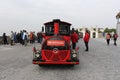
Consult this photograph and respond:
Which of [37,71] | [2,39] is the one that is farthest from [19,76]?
[2,39]

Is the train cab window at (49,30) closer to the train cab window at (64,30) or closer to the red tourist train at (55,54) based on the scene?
the train cab window at (64,30)

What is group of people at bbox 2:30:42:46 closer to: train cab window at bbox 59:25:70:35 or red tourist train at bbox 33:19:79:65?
train cab window at bbox 59:25:70:35

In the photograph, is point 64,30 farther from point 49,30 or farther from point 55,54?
point 55,54

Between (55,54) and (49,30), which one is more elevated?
(49,30)

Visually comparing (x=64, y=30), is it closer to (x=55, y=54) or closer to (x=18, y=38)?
(x=55, y=54)

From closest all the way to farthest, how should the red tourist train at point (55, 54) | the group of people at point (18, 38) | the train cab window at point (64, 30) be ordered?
the red tourist train at point (55, 54) < the train cab window at point (64, 30) < the group of people at point (18, 38)

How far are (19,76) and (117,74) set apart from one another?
13.3ft

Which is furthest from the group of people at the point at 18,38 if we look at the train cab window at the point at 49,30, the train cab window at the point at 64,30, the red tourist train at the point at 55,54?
the red tourist train at the point at 55,54

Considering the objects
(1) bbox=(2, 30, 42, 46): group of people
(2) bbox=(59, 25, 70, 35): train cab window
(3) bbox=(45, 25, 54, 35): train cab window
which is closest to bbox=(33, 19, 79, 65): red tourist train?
(2) bbox=(59, 25, 70, 35): train cab window

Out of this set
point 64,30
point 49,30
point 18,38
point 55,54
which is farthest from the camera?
point 18,38

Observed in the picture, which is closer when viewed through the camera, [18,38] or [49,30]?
[49,30]

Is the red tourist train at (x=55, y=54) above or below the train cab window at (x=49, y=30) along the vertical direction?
below

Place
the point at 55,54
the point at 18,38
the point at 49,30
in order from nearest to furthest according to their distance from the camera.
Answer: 1. the point at 55,54
2. the point at 49,30
3. the point at 18,38

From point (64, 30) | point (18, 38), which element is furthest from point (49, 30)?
point (18, 38)
